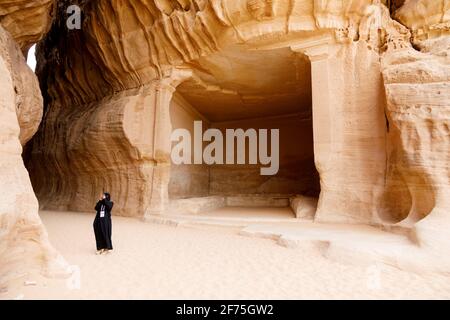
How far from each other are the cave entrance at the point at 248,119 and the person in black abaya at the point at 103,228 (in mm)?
4234

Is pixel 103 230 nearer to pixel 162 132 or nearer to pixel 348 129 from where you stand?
pixel 162 132

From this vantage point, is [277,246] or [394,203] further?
[394,203]

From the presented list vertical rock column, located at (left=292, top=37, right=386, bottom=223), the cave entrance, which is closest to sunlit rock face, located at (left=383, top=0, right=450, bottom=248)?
vertical rock column, located at (left=292, top=37, right=386, bottom=223)

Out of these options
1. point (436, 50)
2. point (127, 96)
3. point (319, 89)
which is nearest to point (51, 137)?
point (127, 96)

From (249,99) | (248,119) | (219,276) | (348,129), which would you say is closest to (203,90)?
(249,99)

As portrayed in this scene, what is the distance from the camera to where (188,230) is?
7.42 m

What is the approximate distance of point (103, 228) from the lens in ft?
17.3

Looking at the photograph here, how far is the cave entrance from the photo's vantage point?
970cm

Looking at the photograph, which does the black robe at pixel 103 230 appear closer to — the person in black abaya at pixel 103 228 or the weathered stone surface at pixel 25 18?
the person in black abaya at pixel 103 228

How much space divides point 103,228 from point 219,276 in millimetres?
2306

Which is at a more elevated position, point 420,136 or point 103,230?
point 420,136

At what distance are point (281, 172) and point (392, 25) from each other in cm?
765

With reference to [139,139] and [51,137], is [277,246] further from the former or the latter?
[51,137]

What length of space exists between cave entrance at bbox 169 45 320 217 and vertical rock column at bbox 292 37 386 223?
1.17 metres
